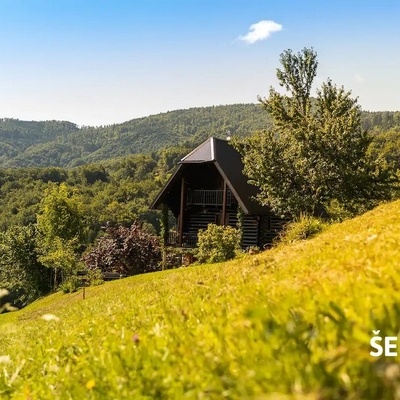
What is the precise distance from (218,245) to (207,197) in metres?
10.9

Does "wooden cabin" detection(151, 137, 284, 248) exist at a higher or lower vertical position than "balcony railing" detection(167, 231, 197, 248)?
higher

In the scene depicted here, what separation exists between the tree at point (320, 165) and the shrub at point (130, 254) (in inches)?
485

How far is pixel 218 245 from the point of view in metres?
27.9

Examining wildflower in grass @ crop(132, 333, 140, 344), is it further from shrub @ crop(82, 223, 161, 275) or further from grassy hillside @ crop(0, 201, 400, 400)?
shrub @ crop(82, 223, 161, 275)

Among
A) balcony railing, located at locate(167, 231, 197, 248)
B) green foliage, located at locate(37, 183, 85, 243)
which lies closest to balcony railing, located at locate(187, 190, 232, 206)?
balcony railing, located at locate(167, 231, 197, 248)

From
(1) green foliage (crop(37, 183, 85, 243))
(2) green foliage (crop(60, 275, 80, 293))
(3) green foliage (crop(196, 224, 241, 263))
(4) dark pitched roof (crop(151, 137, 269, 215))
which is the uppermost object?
(4) dark pitched roof (crop(151, 137, 269, 215))

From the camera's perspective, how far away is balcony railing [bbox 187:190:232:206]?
1480 inches

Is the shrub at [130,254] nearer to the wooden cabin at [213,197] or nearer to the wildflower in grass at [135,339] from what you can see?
the wooden cabin at [213,197]

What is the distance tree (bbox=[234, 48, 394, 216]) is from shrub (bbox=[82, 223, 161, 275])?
12326mm

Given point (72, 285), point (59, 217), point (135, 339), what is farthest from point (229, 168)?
point (135, 339)

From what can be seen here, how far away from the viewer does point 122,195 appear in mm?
138500

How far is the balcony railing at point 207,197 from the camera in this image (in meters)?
37.6

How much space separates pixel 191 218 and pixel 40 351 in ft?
118

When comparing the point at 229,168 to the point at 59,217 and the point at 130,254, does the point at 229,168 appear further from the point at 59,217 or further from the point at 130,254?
the point at 59,217
